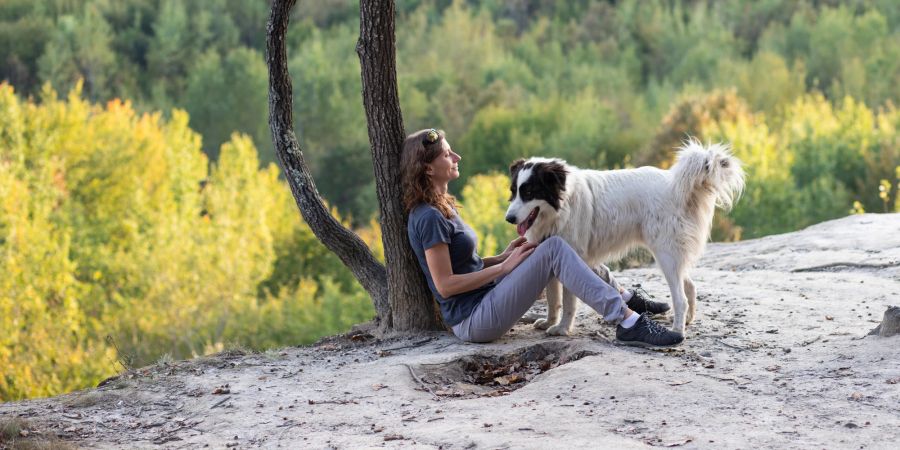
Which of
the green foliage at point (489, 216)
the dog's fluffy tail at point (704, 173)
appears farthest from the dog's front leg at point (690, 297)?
the green foliage at point (489, 216)

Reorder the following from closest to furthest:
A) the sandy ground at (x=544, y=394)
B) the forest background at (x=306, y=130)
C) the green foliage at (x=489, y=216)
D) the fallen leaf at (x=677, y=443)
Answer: the fallen leaf at (x=677, y=443) < the sandy ground at (x=544, y=394) < the forest background at (x=306, y=130) < the green foliage at (x=489, y=216)

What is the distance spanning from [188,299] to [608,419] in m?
34.3

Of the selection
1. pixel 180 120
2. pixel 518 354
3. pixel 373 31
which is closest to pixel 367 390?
pixel 518 354

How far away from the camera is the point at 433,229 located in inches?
285

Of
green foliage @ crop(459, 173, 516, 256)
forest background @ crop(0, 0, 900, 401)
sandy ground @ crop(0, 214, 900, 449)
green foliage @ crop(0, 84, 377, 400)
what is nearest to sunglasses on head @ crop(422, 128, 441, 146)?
sandy ground @ crop(0, 214, 900, 449)

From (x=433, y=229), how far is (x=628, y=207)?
1.48 meters

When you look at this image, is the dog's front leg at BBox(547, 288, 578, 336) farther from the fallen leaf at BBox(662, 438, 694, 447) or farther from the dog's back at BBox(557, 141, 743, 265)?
the fallen leaf at BBox(662, 438, 694, 447)

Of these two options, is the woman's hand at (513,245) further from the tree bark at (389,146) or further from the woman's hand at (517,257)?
the tree bark at (389,146)

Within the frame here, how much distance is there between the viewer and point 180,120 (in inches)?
2111

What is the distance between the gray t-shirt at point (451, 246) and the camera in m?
7.25

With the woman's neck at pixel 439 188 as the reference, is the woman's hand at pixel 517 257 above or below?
below

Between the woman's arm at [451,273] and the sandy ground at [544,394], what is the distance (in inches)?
17.8

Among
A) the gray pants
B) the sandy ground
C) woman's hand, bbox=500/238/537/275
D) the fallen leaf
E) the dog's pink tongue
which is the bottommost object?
the fallen leaf

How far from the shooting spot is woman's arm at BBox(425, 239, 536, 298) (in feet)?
23.9
